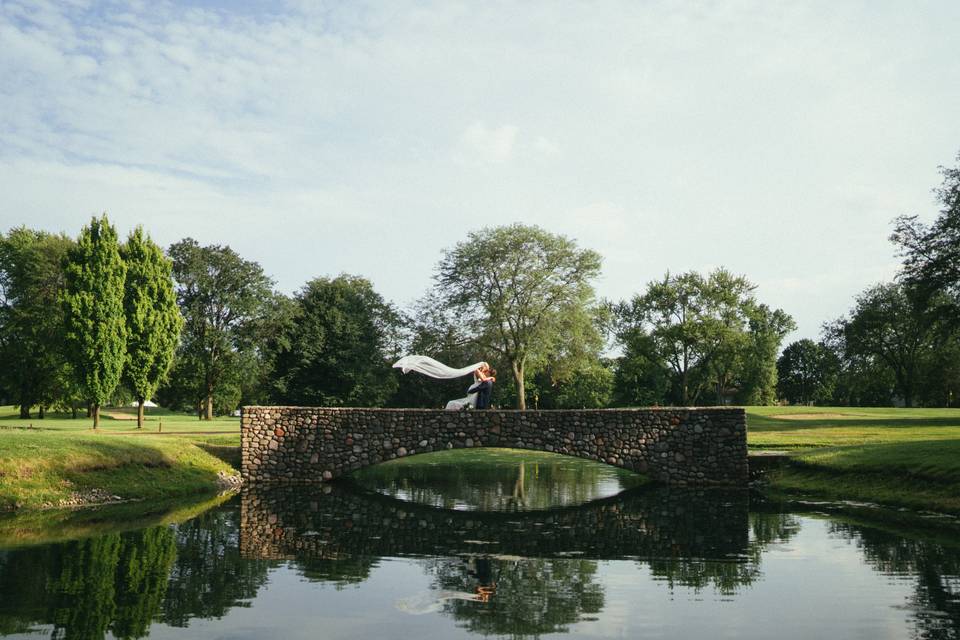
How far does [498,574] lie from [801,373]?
103 metres

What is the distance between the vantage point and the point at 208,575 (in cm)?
1456

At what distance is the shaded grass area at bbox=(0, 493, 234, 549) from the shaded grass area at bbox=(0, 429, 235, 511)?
1.14 meters

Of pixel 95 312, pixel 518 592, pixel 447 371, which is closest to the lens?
pixel 518 592

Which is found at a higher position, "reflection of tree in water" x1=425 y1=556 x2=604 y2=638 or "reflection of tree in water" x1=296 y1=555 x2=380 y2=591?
"reflection of tree in water" x1=425 y1=556 x2=604 y2=638

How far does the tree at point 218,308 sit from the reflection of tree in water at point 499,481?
23433 mm

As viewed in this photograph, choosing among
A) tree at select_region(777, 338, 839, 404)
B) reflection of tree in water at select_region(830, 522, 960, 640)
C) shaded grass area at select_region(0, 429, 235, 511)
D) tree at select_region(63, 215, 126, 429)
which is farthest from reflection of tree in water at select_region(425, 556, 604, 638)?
tree at select_region(777, 338, 839, 404)

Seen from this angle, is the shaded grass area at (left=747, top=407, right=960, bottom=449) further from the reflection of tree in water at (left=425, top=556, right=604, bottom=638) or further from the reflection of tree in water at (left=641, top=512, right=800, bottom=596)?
the reflection of tree in water at (left=425, top=556, right=604, bottom=638)

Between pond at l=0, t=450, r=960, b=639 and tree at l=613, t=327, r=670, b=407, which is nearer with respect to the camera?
pond at l=0, t=450, r=960, b=639

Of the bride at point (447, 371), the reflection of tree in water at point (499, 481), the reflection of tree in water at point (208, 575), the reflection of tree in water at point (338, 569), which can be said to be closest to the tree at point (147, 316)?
the reflection of tree in water at point (499, 481)

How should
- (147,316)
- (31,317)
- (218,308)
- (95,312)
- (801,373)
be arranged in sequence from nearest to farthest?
(95,312)
(147,316)
(31,317)
(218,308)
(801,373)

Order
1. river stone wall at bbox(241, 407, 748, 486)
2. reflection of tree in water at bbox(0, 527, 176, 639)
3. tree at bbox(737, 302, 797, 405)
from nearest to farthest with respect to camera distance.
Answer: reflection of tree in water at bbox(0, 527, 176, 639)
river stone wall at bbox(241, 407, 748, 486)
tree at bbox(737, 302, 797, 405)

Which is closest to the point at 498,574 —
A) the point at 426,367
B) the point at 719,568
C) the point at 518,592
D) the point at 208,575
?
the point at 518,592

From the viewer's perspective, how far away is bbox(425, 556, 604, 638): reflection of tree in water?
445 inches

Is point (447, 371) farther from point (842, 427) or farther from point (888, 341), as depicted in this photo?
point (888, 341)
